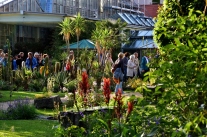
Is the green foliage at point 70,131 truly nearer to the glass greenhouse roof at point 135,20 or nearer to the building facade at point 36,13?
the building facade at point 36,13

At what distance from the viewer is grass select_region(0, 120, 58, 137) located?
852 cm

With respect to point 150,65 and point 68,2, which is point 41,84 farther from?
point 68,2

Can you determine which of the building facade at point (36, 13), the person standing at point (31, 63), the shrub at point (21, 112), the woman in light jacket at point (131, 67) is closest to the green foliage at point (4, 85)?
the person standing at point (31, 63)

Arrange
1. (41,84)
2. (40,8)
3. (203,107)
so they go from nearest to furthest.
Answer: (203,107), (41,84), (40,8)

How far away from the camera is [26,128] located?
Answer: 9.26 m

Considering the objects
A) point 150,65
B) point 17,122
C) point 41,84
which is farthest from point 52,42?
point 150,65

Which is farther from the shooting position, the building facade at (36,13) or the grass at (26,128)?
the building facade at (36,13)

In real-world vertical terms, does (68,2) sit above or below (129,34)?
above

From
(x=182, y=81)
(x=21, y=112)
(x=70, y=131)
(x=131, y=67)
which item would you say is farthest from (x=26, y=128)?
(x=131, y=67)

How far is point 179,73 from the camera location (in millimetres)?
3393

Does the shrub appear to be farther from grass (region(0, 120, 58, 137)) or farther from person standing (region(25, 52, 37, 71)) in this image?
person standing (region(25, 52, 37, 71))

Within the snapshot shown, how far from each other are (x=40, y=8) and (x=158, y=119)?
3811cm

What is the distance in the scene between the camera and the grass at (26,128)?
28.0 ft

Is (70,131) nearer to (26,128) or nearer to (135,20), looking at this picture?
(26,128)
